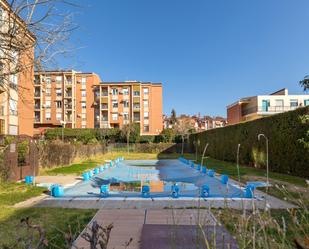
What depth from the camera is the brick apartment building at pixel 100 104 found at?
176 feet

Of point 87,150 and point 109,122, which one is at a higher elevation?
point 109,122

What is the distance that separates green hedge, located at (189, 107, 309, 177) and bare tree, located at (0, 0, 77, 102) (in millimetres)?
9521

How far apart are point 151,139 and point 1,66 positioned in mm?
42911

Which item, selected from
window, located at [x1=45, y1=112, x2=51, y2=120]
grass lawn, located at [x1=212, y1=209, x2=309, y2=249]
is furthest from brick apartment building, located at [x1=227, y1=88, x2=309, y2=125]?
grass lawn, located at [x1=212, y1=209, x2=309, y2=249]

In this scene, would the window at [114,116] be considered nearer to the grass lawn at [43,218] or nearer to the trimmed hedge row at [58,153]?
the trimmed hedge row at [58,153]

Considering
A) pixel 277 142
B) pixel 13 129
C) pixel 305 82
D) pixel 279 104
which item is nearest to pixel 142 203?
pixel 305 82

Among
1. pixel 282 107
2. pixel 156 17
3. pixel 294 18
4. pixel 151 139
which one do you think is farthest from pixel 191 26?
pixel 282 107

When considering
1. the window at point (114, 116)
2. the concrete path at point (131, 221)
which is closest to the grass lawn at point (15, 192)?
the concrete path at point (131, 221)

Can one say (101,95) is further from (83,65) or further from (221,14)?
(83,65)

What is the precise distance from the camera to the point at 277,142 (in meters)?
13.6

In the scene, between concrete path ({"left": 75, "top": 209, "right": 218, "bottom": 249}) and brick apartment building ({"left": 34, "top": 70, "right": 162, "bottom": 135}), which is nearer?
concrete path ({"left": 75, "top": 209, "right": 218, "bottom": 249})

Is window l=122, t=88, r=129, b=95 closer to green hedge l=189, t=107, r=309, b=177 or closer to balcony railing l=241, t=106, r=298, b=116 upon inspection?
balcony railing l=241, t=106, r=298, b=116

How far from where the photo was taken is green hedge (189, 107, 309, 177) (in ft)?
37.7

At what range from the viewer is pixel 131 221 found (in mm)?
5117
